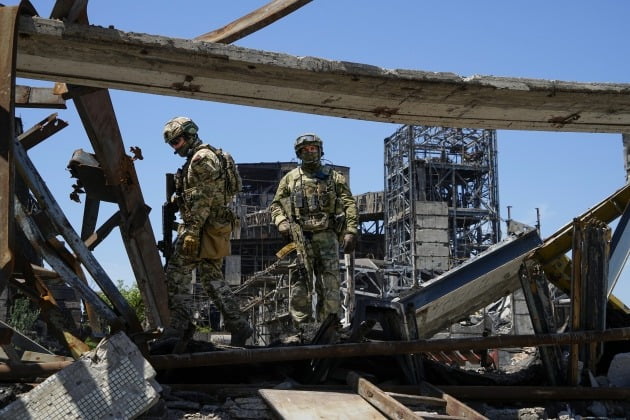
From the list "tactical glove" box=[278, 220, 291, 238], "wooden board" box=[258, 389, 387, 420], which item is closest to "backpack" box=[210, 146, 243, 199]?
"tactical glove" box=[278, 220, 291, 238]

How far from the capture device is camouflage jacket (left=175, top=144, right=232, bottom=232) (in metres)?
6.20

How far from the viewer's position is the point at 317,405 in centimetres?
379

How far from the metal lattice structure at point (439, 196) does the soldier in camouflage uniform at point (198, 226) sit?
36.5 m

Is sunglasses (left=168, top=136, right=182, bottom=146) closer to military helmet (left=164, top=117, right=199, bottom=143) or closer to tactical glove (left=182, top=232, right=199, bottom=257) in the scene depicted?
military helmet (left=164, top=117, right=199, bottom=143)

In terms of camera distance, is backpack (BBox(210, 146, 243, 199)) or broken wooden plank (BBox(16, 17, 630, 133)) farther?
backpack (BBox(210, 146, 243, 199))

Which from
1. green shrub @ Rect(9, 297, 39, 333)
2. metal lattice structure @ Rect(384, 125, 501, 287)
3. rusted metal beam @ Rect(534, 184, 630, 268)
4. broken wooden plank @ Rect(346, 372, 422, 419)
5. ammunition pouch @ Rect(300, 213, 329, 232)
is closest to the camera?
broken wooden plank @ Rect(346, 372, 422, 419)

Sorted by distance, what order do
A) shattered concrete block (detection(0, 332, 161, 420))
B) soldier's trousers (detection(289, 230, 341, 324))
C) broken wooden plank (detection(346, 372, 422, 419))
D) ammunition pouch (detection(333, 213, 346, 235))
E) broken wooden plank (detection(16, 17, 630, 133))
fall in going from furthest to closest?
ammunition pouch (detection(333, 213, 346, 235)) → soldier's trousers (detection(289, 230, 341, 324)) → broken wooden plank (detection(16, 17, 630, 133)) → shattered concrete block (detection(0, 332, 161, 420)) → broken wooden plank (detection(346, 372, 422, 419))

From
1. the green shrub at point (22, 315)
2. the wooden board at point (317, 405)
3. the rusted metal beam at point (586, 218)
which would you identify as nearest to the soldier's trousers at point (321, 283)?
the rusted metal beam at point (586, 218)

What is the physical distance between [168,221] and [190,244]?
2.06 ft

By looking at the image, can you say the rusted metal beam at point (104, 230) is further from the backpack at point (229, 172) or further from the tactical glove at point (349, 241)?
the tactical glove at point (349, 241)

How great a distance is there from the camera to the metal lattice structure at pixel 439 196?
43.7 meters

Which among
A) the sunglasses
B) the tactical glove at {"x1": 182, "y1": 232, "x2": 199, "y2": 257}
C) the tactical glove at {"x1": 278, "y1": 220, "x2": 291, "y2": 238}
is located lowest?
the tactical glove at {"x1": 182, "y1": 232, "x2": 199, "y2": 257}

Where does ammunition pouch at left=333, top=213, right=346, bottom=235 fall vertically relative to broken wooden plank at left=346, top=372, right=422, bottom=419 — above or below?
above

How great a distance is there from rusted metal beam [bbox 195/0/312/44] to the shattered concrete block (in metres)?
2.20
